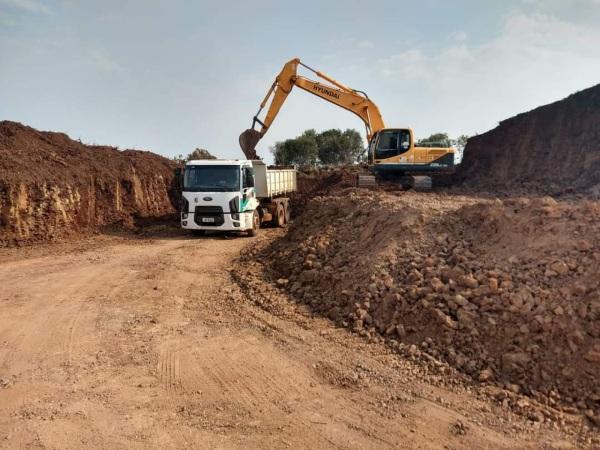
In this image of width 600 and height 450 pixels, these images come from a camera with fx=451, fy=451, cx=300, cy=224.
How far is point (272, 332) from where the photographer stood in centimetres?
641

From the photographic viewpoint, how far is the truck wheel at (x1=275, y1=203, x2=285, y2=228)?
17391mm

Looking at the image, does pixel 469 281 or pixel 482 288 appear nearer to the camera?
pixel 482 288

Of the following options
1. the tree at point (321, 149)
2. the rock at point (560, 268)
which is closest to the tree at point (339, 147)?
the tree at point (321, 149)

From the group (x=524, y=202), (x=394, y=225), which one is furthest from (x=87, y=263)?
(x=524, y=202)

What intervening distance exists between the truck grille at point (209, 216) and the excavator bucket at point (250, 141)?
4.58 m

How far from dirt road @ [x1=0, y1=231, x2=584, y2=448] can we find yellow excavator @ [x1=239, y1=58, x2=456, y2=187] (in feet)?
37.3

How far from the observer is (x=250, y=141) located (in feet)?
59.8

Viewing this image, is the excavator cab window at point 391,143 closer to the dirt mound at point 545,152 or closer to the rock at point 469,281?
the dirt mound at point 545,152

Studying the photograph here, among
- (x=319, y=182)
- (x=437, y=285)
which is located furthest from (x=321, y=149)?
(x=437, y=285)

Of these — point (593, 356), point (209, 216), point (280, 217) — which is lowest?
point (593, 356)

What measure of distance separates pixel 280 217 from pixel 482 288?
40.2 ft

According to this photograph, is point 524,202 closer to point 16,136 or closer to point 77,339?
point 77,339

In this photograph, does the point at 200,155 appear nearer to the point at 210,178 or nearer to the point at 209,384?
the point at 210,178

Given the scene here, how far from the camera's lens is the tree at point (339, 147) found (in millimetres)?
49438
